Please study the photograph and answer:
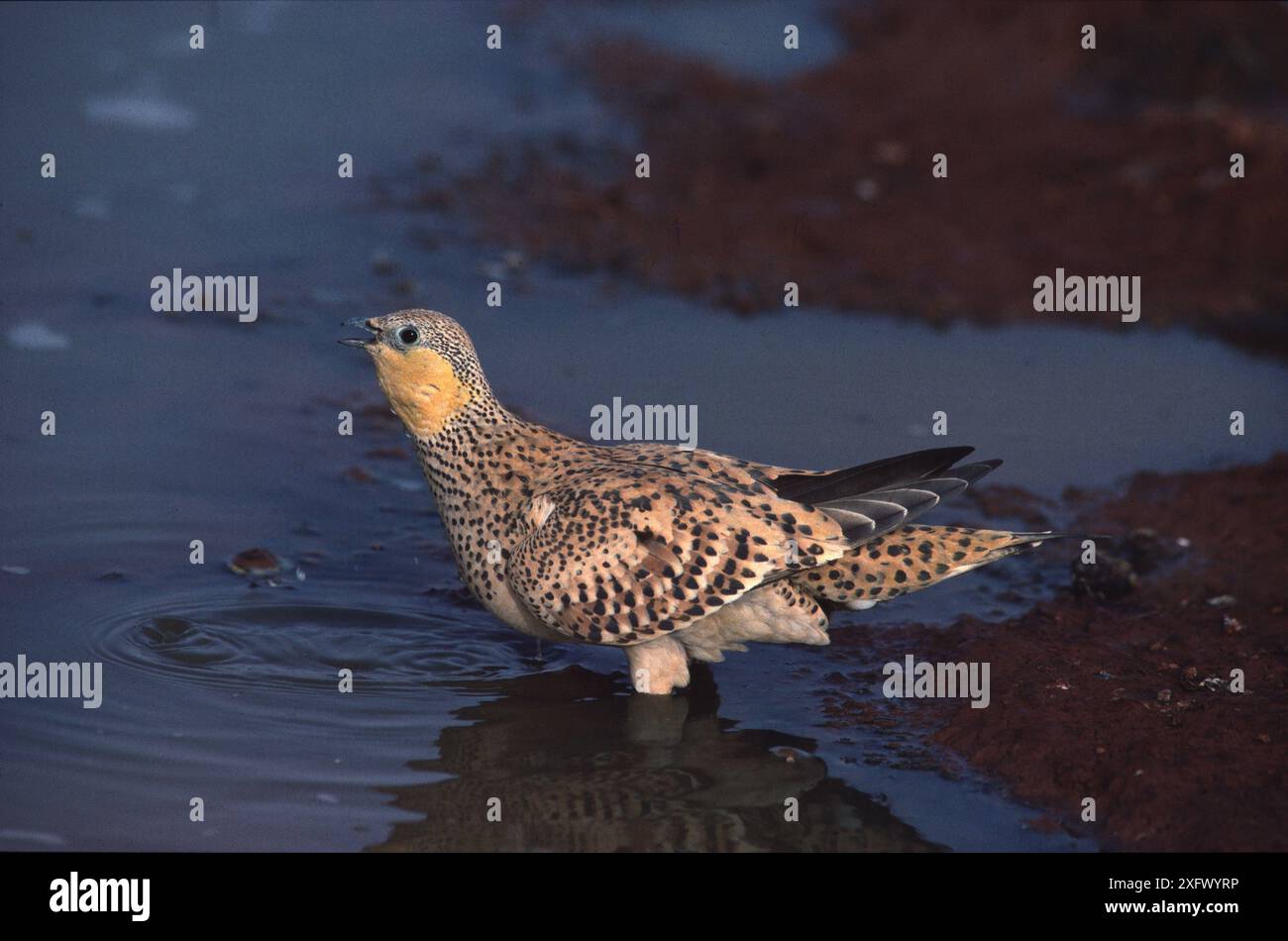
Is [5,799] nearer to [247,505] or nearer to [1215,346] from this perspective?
[247,505]

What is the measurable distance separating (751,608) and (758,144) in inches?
273

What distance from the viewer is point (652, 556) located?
6629 mm

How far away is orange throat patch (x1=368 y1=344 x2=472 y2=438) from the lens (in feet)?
22.7

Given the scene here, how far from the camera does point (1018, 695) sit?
6.90 meters

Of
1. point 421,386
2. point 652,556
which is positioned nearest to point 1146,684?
point 652,556

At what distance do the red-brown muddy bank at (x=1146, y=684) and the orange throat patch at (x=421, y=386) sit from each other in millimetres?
2000

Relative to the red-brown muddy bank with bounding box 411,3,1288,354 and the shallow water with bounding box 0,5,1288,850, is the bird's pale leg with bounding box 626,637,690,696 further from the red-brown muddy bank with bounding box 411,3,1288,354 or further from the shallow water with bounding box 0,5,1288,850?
the red-brown muddy bank with bounding box 411,3,1288,354

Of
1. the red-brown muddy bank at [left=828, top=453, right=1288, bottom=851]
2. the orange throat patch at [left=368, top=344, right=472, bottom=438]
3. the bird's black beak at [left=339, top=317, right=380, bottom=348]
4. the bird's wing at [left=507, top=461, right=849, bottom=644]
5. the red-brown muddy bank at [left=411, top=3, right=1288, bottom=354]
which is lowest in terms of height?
the red-brown muddy bank at [left=828, top=453, right=1288, bottom=851]

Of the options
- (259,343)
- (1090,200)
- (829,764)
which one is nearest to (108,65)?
(259,343)

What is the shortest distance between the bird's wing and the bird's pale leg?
0.19 meters

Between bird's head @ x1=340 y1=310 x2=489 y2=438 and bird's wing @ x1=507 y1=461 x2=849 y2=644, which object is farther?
bird's head @ x1=340 y1=310 x2=489 y2=438

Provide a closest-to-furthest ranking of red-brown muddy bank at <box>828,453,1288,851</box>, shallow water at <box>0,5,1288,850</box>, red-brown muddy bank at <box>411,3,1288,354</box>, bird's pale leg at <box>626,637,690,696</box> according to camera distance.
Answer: red-brown muddy bank at <box>828,453,1288,851</box>
shallow water at <box>0,5,1288,850</box>
bird's pale leg at <box>626,637,690,696</box>
red-brown muddy bank at <box>411,3,1288,354</box>

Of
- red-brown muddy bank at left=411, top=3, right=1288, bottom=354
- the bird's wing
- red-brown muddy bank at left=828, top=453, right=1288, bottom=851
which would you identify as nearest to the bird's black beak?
the bird's wing
